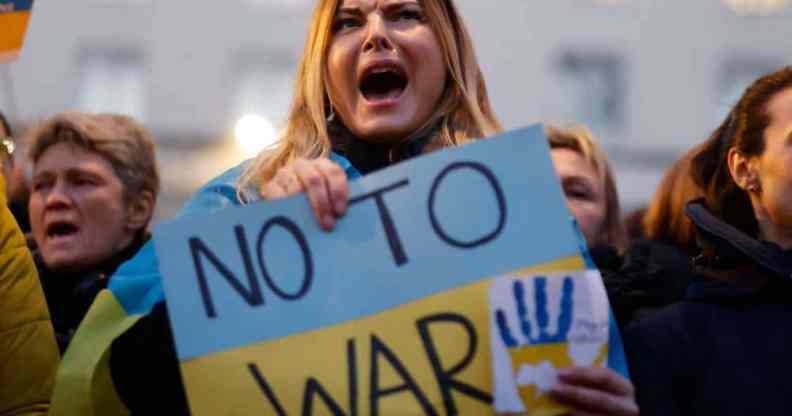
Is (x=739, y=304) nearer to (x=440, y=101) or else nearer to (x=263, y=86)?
(x=440, y=101)

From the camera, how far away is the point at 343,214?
1.90 meters

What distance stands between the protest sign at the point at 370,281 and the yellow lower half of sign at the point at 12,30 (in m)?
1.36

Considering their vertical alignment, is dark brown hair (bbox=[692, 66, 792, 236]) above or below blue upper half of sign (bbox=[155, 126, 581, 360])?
below

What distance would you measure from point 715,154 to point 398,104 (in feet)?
2.76

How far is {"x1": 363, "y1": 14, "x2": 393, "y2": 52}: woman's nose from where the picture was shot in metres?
2.28

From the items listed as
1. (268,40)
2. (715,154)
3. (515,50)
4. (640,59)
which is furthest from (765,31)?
(715,154)

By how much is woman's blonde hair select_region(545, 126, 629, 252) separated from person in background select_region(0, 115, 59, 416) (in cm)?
181

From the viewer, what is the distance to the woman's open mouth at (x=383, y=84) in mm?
2268

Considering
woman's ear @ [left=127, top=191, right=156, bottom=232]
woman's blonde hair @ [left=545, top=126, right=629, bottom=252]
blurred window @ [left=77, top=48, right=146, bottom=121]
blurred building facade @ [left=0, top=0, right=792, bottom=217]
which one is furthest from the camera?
blurred building facade @ [left=0, top=0, right=792, bottom=217]

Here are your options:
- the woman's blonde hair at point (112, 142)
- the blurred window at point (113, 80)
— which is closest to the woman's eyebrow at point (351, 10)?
the woman's blonde hair at point (112, 142)

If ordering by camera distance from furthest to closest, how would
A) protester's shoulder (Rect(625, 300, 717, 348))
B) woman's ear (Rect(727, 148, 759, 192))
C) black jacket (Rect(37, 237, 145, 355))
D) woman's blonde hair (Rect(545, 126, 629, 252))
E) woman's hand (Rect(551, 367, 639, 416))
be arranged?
1. woman's blonde hair (Rect(545, 126, 629, 252))
2. black jacket (Rect(37, 237, 145, 355))
3. woman's ear (Rect(727, 148, 759, 192))
4. protester's shoulder (Rect(625, 300, 717, 348))
5. woman's hand (Rect(551, 367, 639, 416))

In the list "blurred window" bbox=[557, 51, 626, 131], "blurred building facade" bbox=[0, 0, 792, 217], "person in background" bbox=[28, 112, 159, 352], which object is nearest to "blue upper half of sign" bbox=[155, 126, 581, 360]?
"person in background" bbox=[28, 112, 159, 352]

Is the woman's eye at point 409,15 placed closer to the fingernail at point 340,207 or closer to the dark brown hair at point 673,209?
the fingernail at point 340,207

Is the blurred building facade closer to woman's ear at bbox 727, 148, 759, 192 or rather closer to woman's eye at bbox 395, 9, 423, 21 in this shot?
woman's ear at bbox 727, 148, 759, 192
